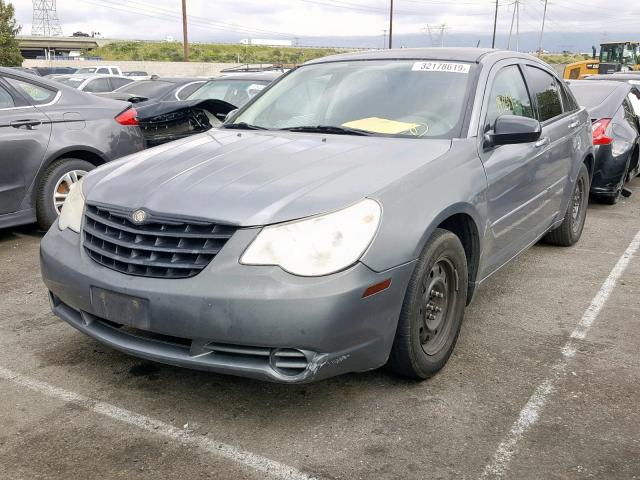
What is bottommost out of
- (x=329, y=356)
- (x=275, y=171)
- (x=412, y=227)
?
(x=329, y=356)

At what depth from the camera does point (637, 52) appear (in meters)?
31.8

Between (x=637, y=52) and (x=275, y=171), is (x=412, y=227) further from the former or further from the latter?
(x=637, y=52)

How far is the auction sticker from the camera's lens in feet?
13.1

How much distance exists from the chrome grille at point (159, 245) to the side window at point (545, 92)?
9.67ft

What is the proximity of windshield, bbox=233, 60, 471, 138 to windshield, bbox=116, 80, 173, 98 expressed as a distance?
8.30 metres

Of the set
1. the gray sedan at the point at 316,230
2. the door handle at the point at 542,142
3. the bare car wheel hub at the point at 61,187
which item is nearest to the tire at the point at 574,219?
the door handle at the point at 542,142

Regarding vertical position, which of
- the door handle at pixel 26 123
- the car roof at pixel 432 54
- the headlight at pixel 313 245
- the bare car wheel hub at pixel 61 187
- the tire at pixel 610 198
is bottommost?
the tire at pixel 610 198

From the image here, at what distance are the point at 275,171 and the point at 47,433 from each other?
1.51m

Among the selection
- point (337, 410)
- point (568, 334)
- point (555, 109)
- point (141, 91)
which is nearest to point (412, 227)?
point (337, 410)

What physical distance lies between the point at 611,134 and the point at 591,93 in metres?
0.93

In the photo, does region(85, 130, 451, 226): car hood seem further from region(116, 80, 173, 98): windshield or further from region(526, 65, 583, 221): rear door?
region(116, 80, 173, 98): windshield

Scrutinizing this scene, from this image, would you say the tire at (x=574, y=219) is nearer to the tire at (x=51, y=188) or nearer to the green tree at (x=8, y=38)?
the tire at (x=51, y=188)

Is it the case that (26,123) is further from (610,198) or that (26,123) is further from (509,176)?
(610,198)

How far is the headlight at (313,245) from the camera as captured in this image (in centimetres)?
263
